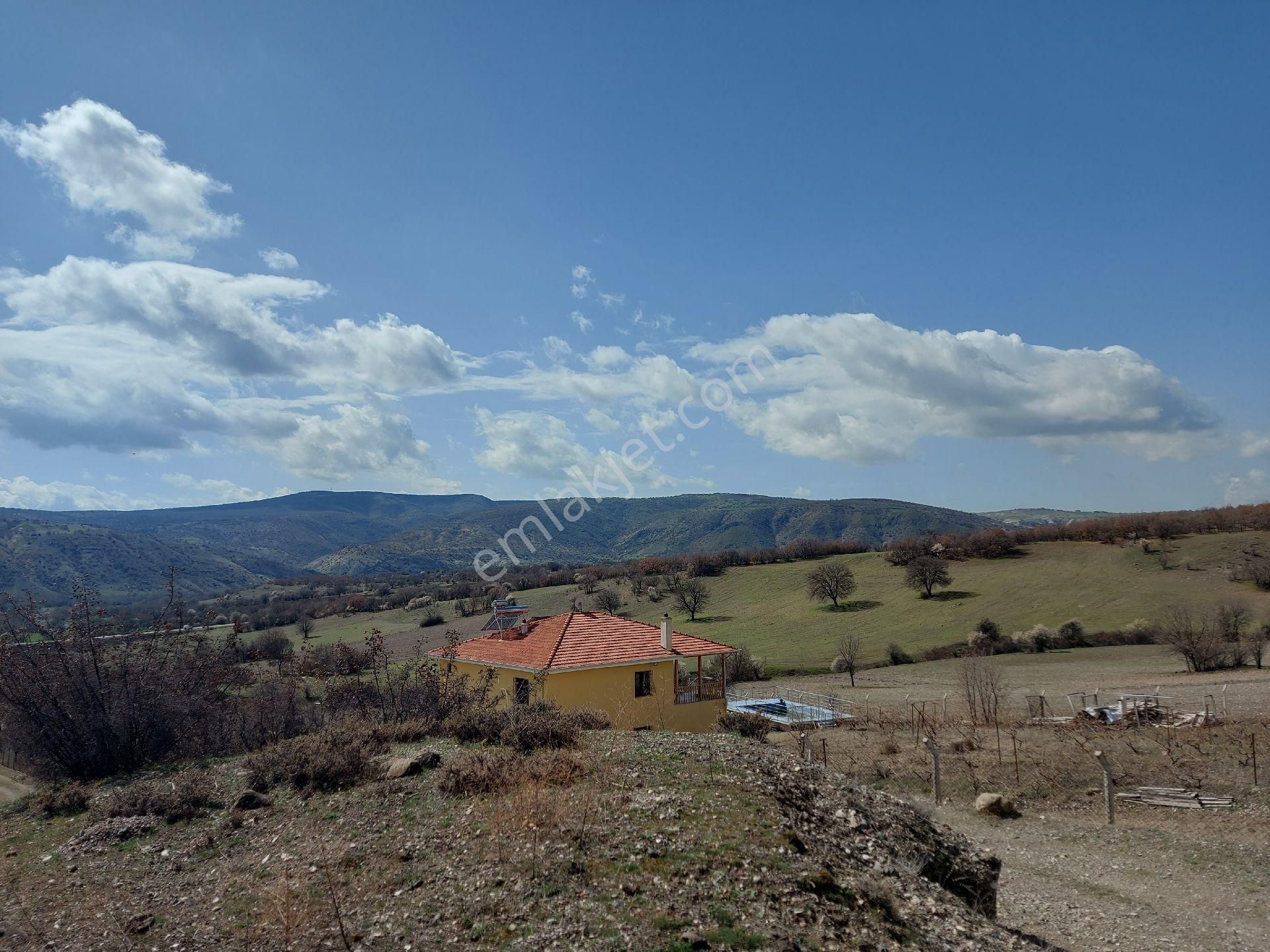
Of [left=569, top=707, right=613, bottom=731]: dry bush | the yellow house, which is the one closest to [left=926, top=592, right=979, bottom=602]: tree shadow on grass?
the yellow house

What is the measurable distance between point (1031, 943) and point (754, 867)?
13.0ft

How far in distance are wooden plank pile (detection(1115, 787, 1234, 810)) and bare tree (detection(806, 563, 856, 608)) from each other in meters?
57.2

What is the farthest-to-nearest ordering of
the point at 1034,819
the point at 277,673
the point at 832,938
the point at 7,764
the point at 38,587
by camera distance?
the point at 38,587 → the point at 277,673 → the point at 7,764 → the point at 1034,819 → the point at 832,938

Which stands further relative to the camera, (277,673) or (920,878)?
(277,673)

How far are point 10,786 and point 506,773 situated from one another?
71.2ft

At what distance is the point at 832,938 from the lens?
277 inches

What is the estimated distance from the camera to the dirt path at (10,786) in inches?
847

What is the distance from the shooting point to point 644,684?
25016mm

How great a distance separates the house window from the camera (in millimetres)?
24875

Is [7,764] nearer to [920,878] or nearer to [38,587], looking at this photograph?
[920,878]

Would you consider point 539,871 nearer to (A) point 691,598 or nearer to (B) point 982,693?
(B) point 982,693

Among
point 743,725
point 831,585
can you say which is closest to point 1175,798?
point 743,725

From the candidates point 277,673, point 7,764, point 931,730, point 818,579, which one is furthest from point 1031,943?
point 818,579

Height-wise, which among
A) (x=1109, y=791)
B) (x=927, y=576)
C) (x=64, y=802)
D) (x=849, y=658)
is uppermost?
(x=64, y=802)
